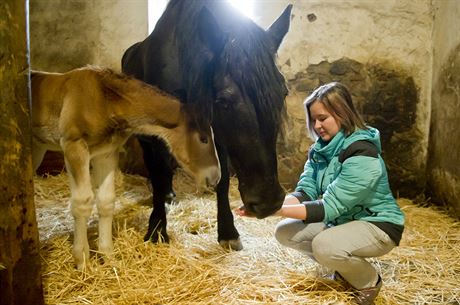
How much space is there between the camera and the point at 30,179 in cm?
170

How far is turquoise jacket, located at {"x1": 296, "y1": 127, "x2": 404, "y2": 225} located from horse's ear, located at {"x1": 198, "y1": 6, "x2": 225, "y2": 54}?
751 millimetres

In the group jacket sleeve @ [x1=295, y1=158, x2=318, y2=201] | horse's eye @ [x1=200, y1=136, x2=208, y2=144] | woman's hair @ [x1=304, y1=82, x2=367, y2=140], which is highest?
woman's hair @ [x1=304, y1=82, x2=367, y2=140]

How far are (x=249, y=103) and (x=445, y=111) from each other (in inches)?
97.8

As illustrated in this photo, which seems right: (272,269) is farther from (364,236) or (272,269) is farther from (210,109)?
(210,109)

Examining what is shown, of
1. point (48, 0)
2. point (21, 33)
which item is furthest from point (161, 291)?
point (48, 0)

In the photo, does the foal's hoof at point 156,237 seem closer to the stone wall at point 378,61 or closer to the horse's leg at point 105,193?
the horse's leg at point 105,193

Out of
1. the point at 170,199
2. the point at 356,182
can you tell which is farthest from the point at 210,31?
the point at 170,199

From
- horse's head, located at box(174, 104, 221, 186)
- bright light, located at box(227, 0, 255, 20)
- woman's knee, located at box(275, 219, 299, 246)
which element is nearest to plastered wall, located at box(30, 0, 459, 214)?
bright light, located at box(227, 0, 255, 20)

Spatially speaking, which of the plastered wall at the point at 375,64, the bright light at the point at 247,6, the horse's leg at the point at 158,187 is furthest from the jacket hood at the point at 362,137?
the bright light at the point at 247,6

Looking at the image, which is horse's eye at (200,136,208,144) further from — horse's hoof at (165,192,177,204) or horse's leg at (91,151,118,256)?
horse's hoof at (165,192,177,204)

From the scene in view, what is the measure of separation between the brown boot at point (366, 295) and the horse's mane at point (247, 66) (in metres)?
0.92

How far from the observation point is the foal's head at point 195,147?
2176mm

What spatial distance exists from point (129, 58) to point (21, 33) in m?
1.78

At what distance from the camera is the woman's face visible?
6.98 ft
